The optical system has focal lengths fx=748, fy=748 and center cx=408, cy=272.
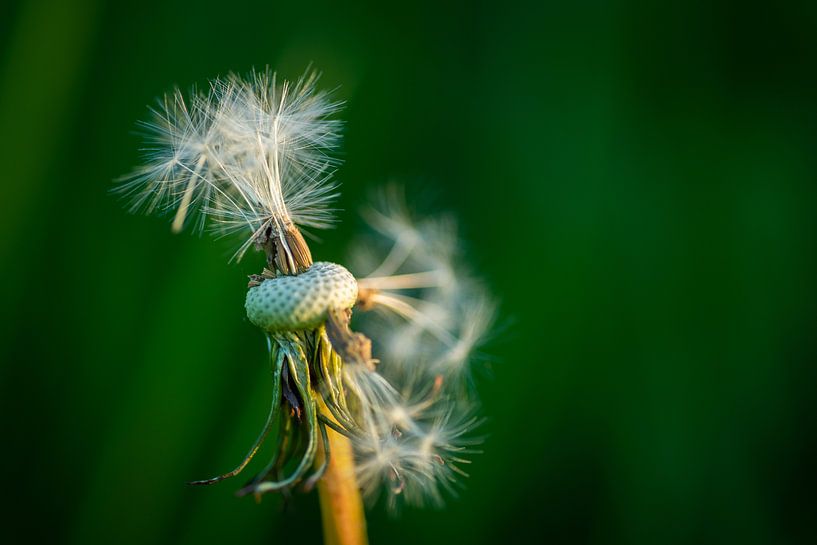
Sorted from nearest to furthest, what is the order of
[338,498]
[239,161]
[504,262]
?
[338,498] → [239,161] → [504,262]

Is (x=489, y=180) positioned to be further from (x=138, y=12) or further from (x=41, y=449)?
(x=41, y=449)

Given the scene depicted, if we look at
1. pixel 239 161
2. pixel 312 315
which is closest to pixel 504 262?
pixel 239 161

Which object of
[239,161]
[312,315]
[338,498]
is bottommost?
[338,498]

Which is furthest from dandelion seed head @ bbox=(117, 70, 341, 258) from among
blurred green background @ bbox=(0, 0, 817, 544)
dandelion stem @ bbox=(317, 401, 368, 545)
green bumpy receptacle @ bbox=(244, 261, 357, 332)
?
blurred green background @ bbox=(0, 0, 817, 544)

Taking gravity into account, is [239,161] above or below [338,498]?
above

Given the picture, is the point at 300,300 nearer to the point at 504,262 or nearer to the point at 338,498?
the point at 338,498

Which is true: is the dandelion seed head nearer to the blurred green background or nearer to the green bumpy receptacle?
the green bumpy receptacle

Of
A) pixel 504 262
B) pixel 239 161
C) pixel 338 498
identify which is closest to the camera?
pixel 338 498

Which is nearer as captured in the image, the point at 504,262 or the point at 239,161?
the point at 239,161

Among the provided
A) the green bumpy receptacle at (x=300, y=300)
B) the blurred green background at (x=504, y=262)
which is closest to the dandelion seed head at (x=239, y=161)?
the green bumpy receptacle at (x=300, y=300)
